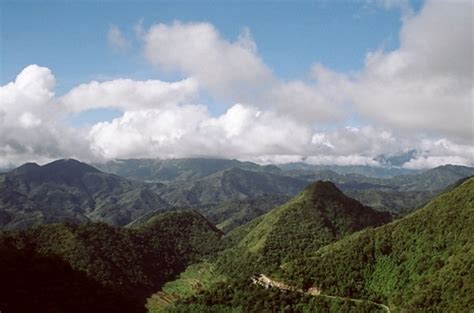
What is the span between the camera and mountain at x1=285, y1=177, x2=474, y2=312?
150 meters

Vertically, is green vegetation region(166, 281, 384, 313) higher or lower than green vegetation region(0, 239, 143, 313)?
lower

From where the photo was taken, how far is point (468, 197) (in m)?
190

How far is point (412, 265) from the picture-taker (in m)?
176

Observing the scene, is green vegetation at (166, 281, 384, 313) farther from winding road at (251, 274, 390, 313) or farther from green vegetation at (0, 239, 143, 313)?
green vegetation at (0, 239, 143, 313)

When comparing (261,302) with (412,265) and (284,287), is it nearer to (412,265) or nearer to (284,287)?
(284,287)

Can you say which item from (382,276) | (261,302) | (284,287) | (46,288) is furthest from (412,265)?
(46,288)

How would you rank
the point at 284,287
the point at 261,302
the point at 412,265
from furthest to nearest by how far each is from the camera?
1. the point at 284,287
2. the point at 412,265
3. the point at 261,302

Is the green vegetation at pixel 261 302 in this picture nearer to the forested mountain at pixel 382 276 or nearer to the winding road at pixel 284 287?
the forested mountain at pixel 382 276

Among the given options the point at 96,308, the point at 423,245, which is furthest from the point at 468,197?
the point at 96,308

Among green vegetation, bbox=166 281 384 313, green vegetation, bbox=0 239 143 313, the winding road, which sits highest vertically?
green vegetation, bbox=0 239 143 313

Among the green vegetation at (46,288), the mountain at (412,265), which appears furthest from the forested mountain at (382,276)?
the green vegetation at (46,288)

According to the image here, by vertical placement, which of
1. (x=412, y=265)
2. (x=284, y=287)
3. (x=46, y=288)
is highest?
(x=412, y=265)

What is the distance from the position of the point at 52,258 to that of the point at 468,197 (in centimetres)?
15437

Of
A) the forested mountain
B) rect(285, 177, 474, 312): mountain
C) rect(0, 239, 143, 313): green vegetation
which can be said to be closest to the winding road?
the forested mountain
